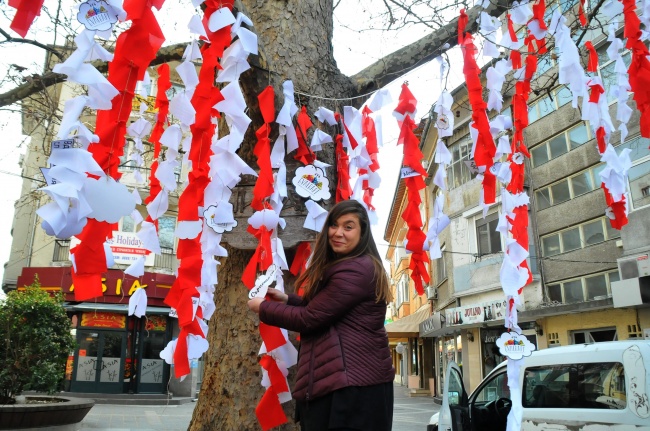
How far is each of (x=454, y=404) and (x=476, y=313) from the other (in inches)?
512

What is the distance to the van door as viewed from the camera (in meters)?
5.16

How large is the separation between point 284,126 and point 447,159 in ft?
5.18

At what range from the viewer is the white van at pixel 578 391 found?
4.50 meters

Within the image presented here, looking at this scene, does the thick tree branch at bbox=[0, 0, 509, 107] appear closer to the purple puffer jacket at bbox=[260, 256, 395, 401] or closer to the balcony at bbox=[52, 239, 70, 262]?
the purple puffer jacket at bbox=[260, 256, 395, 401]

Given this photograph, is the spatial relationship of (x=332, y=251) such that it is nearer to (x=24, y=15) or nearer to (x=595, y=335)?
(x=24, y=15)

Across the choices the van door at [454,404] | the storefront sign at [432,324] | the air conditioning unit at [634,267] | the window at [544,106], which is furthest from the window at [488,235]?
the van door at [454,404]

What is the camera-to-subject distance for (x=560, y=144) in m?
16.3

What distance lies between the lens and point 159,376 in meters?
18.7

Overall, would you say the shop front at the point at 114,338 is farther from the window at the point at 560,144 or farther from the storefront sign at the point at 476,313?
the window at the point at 560,144

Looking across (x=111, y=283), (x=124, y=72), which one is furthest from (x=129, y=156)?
(x=111, y=283)

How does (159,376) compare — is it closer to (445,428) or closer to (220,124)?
(445,428)

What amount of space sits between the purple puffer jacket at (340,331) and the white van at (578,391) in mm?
3383

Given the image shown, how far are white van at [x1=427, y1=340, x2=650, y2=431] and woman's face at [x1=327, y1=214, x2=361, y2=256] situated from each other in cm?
333

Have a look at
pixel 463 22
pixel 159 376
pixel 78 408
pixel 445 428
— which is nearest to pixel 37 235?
pixel 159 376
